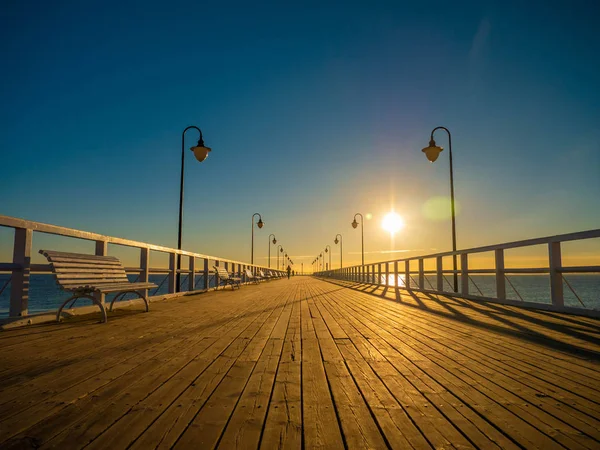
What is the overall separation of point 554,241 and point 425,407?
508 cm

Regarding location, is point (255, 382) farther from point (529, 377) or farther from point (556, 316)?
point (556, 316)

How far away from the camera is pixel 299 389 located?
7.39 ft

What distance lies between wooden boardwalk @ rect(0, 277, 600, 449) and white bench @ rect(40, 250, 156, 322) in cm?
62

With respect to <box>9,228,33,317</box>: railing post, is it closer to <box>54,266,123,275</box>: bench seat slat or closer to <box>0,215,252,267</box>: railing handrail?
<box>0,215,252,267</box>: railing handrail

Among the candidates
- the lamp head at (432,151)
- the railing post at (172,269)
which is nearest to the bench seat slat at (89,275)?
the railing post at (172,269)

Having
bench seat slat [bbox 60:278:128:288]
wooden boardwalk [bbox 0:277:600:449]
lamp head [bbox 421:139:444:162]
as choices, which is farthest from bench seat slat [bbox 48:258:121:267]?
lamp head [bbox 421:139:444:162]

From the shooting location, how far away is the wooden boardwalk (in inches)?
64.2

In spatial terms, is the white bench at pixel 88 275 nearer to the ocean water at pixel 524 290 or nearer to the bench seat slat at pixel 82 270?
the bench seat slat at pixel 82 270

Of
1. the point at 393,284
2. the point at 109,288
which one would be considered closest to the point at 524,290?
the point at 393,284

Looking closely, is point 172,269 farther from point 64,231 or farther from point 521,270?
point 521,270

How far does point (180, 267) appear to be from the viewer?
10945mm

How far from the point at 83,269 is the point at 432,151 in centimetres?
1170

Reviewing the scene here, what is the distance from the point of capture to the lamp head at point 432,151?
43.2 feet

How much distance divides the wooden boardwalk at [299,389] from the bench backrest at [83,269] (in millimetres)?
676
